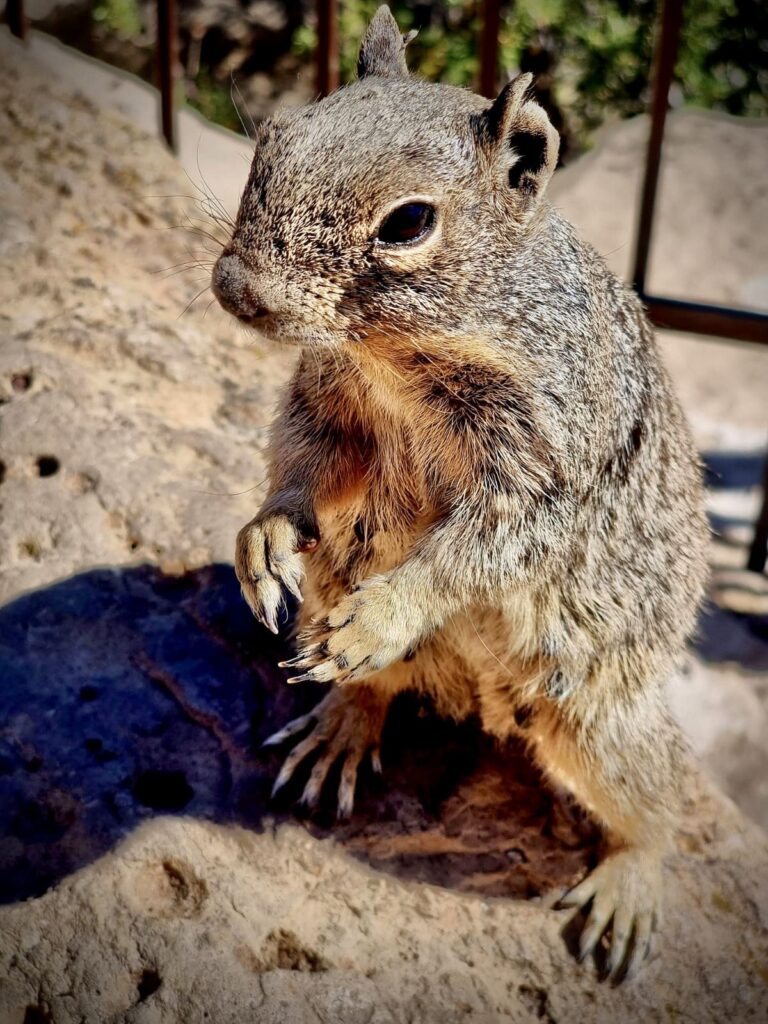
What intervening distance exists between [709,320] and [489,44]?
1.59 m

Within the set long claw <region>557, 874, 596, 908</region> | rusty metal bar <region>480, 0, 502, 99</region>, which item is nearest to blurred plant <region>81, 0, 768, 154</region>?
rusty metal bar <region>480, 0, 502, 99</region>

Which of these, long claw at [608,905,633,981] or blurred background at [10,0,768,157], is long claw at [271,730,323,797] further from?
blurred background at [10,0,768,157]

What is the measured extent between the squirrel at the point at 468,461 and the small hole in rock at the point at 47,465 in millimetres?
889

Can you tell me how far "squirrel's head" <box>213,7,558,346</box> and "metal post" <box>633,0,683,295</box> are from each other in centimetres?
244

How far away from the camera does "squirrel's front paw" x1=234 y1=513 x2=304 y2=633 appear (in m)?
2.94

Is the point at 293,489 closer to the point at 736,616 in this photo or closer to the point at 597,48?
the point at 736,616

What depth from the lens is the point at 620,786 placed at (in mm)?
3314

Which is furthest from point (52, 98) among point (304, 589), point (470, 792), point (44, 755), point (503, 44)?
point (503, 44)

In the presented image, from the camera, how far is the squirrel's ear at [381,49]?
283 cm

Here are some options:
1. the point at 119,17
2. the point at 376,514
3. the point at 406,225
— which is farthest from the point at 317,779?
the point at 119,17

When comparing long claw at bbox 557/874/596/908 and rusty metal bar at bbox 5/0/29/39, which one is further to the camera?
rusty metal bar at bbox 5/0/29/39

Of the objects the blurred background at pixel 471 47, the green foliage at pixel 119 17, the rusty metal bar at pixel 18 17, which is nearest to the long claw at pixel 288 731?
the rusty metal bar at pixel 18 17

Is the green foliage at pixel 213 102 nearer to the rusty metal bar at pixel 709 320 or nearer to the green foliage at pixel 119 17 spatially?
the green foliage at pixel 119 17

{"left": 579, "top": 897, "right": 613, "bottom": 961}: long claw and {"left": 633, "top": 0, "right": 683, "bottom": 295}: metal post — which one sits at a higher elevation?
{"left": 633, "top": 0, "right": 683, "bottom": 295}: metal post
